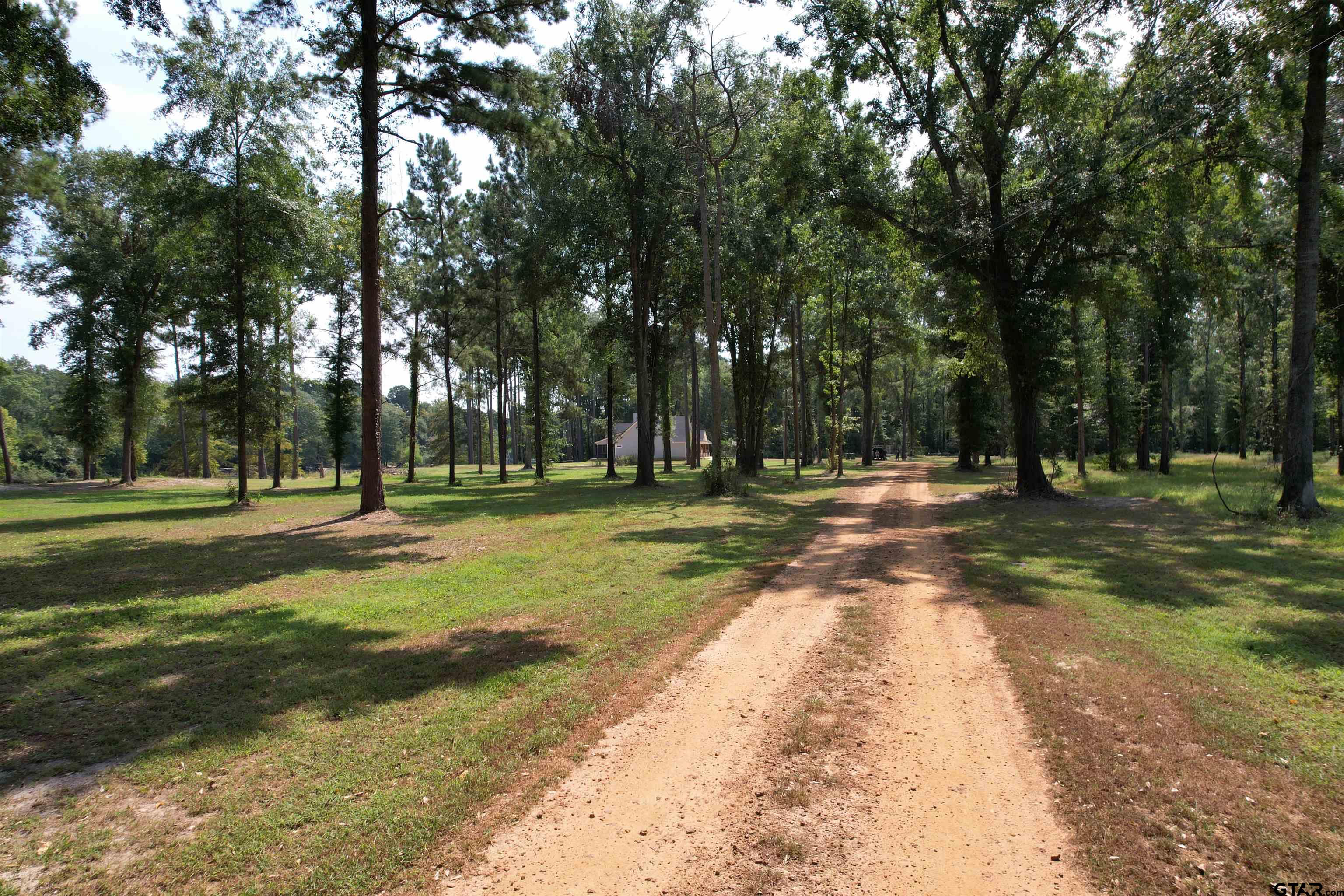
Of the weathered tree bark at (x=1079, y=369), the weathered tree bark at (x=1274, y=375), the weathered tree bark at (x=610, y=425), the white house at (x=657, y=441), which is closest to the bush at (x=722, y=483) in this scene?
the weathered tree bark at (x=1079, y=369)

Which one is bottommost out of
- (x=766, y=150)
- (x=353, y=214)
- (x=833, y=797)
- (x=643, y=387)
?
(x=833, y=797)

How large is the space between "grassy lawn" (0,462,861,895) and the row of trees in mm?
6473

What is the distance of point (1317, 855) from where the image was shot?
3166 millimetres

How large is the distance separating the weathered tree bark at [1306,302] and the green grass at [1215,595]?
109 cm

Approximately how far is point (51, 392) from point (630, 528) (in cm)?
10350

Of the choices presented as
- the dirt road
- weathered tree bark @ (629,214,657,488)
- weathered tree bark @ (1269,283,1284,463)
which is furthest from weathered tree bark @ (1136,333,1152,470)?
the dirt road

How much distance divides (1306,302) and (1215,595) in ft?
34.3

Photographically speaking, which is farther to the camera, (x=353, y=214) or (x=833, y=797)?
(x=353, y=214)

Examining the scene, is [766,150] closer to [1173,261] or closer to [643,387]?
[643,387]

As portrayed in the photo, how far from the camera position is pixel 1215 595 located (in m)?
8.04

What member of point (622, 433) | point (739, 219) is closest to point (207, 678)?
point (739, 219)

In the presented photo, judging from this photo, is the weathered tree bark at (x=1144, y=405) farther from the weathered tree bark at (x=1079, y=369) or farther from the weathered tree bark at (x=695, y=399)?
the weathered tree bark at (x=695, y=399)

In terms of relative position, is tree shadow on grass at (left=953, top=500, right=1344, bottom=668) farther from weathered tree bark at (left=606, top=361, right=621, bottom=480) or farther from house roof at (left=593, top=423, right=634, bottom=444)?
house roof at (left=593, top=423, right=634, bottom=444)

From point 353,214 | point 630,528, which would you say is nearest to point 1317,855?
point 630,528
